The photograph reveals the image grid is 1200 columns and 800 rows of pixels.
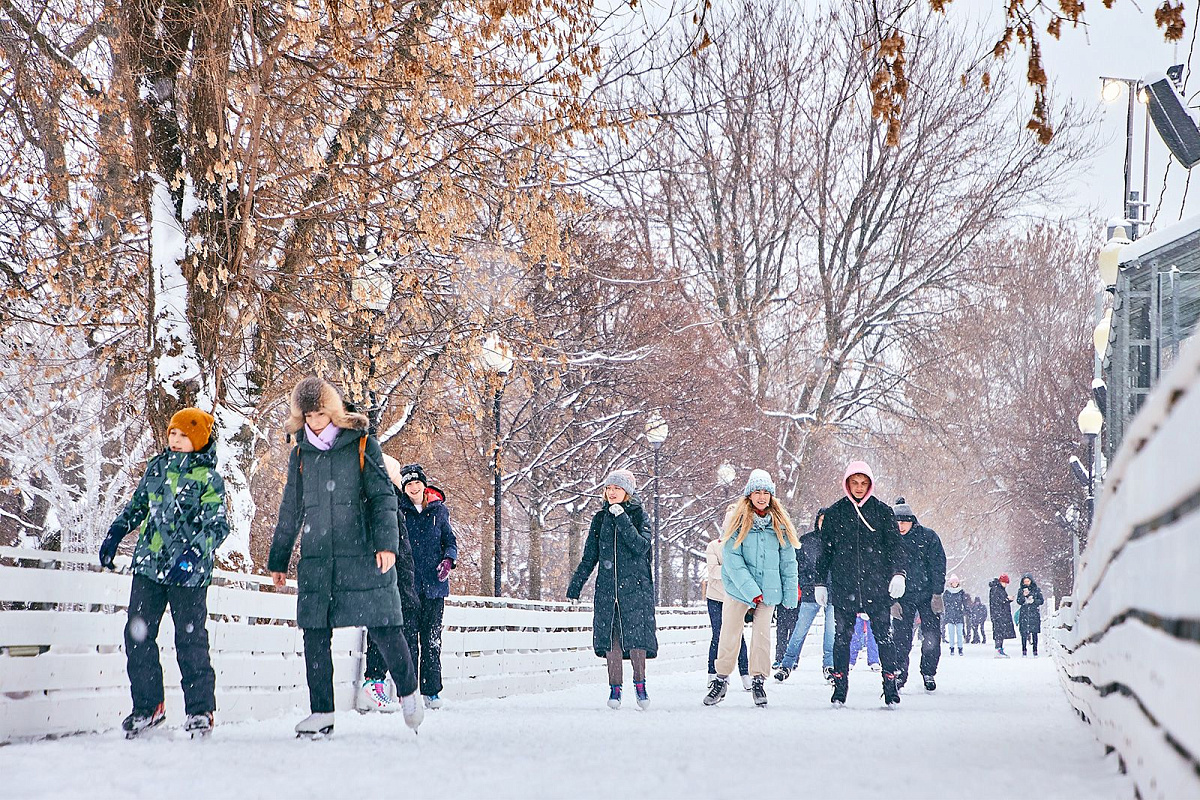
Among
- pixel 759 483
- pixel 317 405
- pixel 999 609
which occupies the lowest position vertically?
pixel 999 609

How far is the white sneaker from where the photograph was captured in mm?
7715

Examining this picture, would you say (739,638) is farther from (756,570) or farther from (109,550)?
(109,550)

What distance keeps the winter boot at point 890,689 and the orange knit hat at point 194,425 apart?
18.1 ft

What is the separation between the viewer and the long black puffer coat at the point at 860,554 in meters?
10.6

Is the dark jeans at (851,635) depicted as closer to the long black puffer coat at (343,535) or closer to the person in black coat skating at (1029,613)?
the long black puffer coat at (343,535)

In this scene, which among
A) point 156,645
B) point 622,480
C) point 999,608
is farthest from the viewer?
point 999,608

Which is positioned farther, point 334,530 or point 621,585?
point 621,585

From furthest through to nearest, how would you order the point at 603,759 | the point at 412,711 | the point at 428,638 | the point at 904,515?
1. the point at 904,515
2. the point at 428,638
3. the point at 412,711
4. the point at 603,759

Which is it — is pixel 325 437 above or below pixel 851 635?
above

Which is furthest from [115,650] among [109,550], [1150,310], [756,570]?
[1150,310]

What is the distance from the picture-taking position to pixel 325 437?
745 centimetres

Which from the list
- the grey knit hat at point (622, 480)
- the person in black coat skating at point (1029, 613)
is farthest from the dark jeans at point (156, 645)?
the person in black coat skating at point (1029, 613)

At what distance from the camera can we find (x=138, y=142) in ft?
37.8

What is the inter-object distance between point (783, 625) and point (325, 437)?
39.5 ft
